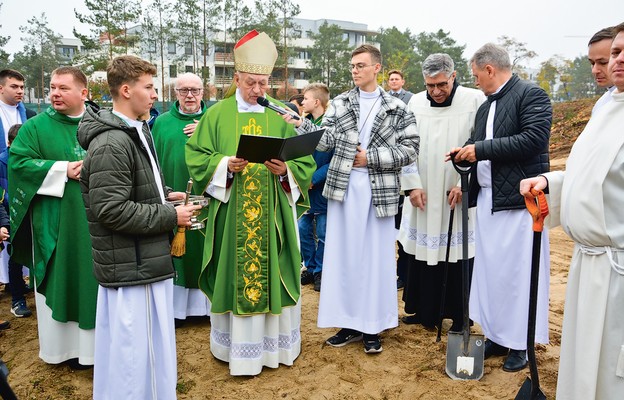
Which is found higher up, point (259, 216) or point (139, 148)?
point (139, 148)

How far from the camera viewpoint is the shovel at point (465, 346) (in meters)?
4.11

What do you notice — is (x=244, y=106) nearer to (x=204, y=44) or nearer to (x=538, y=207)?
(x=538, y=207)

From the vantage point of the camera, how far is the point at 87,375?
426cm

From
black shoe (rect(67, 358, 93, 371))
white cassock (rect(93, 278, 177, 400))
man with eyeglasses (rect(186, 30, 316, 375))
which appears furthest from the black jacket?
black shoe (rect(67, 358, 93, 371))

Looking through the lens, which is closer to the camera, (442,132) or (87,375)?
(87,375)

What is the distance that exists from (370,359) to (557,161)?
15.2 m

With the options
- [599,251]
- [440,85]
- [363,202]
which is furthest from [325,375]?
[440,85]

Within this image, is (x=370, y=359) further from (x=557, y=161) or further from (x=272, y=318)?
(x=557, y=161)

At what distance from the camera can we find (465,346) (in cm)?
416

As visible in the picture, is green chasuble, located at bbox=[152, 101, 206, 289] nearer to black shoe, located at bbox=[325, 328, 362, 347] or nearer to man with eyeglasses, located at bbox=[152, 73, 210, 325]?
man with eyeglasses, located at bbox=[152, 73, 210, 325]

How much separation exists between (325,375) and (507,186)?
2.10 meters

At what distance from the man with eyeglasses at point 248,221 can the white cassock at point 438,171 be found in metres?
1.24

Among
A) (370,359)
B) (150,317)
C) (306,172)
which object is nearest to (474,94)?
(306,172)

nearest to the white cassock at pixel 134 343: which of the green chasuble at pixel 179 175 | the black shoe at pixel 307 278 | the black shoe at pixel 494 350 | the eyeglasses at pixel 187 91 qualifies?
the green chasuble at pixel 179 175
